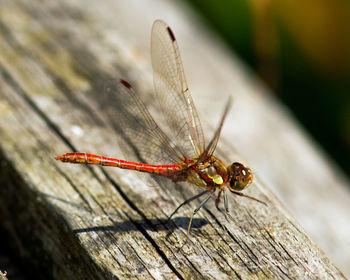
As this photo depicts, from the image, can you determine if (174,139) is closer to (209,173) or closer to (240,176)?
(209,173)

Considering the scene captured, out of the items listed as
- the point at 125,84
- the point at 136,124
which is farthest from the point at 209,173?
the point at 125,84

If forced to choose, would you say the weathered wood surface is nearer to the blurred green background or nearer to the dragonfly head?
the dragonfly head

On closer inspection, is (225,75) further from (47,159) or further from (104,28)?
(47,159)

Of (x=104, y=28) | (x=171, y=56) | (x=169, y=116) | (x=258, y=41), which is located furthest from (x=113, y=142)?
(x=258, y=41)

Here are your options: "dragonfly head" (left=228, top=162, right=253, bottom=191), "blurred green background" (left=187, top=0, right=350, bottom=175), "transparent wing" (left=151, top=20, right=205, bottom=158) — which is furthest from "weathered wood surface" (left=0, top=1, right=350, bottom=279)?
"blurred green background" (left=187, top=0, right=350, bottom=175)

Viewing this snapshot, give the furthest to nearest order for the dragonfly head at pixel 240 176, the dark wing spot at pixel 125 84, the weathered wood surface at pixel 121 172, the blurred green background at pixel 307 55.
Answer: the blurred green background at pixel 307 55, the dark wing spot at pixel 125 84, the dragonfly head at pixel 240 176, the weathered wood surface at pixel 121 172

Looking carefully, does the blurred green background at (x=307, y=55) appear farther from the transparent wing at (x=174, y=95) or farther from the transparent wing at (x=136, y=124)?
the transparent wing at (x=136, y=124)

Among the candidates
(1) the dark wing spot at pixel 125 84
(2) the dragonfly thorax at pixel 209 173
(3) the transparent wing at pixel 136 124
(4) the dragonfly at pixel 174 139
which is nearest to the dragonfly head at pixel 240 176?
(4) the dragonfly at pixel 174 139
